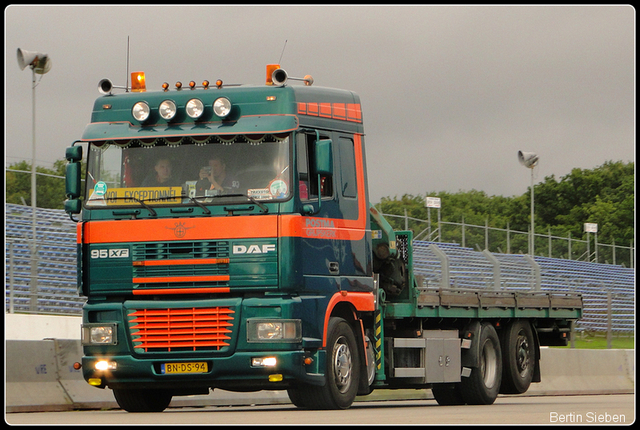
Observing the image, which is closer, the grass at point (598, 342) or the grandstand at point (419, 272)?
the grandstand at point (419, 272)

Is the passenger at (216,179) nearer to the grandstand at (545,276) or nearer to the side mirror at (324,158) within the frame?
the side mirror at (324,158)

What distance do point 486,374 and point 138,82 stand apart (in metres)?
6.87

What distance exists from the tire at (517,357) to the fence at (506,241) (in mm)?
10984

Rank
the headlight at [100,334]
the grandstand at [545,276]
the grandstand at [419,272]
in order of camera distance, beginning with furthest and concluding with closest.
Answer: the grandstand at [545,276] → the grandstand at [419,272] → the headlight at [100,334]

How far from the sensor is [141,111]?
14141mm

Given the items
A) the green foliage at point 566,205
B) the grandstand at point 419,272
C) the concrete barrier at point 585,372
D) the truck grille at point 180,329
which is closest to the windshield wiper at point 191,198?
the truck grille at point 180,329

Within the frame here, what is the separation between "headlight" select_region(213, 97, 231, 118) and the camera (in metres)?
13.8

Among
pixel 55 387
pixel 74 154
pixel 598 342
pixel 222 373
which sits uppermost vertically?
pixel 74 154

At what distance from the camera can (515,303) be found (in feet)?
61.9

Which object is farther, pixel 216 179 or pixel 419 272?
pixel 419 272

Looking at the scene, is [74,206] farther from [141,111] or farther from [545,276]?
[545,276]

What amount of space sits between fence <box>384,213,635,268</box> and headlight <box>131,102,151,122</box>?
1656 cm

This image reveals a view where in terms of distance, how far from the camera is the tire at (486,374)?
17.5 meters
